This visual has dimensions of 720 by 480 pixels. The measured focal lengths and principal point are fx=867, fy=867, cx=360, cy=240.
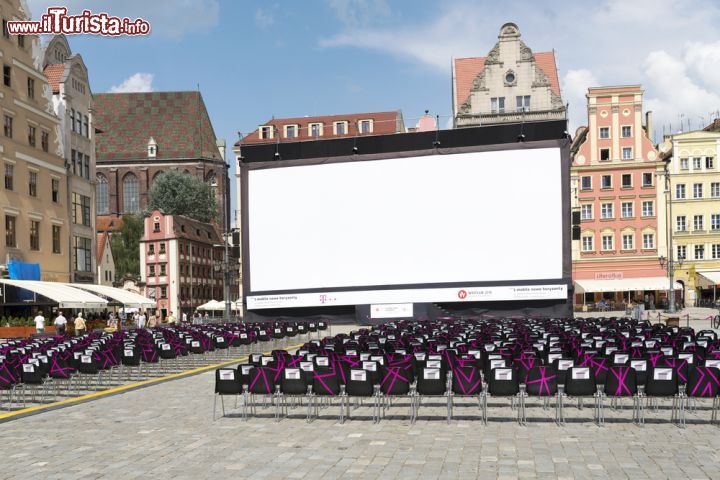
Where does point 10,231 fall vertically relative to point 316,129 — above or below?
below

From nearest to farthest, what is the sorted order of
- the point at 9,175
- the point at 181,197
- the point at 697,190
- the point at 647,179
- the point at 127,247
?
the point at 9,175
the point at 647,179
the point at 697,190
the point at 127,247
the point at 181,197

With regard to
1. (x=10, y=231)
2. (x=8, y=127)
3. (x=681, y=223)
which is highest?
(x=8, y=127)

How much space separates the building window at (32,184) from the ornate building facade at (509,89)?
108 feet

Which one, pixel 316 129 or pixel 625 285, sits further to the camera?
pixel 316 129

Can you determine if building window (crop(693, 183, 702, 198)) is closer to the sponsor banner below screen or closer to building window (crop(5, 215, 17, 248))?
the sponsor banner below screen

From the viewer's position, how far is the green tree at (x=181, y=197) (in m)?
89.5

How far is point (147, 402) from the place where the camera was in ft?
50.0

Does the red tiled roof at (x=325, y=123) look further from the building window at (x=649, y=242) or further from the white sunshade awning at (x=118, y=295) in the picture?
the white sunshade awning at (x=118, y=295)

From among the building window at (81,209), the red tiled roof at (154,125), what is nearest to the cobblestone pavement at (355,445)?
the building window at (81,209)

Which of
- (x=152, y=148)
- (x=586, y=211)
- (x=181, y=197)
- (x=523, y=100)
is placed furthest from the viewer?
(x=152, y=148)

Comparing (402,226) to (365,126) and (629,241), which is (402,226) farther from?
(365,126)

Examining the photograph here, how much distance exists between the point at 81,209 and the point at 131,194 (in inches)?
2222

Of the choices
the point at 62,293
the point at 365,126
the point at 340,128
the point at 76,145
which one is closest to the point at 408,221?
the point at 62,293

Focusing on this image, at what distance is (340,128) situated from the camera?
7806 centimetres
